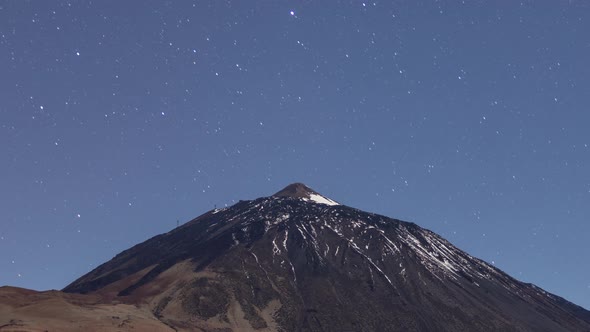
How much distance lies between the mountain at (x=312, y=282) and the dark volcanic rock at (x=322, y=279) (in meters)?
0.27

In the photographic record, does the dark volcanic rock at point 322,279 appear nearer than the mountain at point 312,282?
No

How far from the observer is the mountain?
371 ft

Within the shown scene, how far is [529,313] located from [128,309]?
8381 cm

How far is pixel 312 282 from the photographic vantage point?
130 metres

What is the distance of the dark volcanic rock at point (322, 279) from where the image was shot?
115625 mm

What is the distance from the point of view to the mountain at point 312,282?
11312 centimetres

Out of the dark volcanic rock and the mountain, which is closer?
the mountain

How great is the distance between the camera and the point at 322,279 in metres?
132

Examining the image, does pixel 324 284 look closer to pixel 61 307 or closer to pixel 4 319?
pixel 61 307

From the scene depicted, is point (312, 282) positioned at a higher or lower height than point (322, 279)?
lower

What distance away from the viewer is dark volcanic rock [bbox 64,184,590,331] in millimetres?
115625

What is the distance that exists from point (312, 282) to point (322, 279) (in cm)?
306

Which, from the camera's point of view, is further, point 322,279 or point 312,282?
point 322,279

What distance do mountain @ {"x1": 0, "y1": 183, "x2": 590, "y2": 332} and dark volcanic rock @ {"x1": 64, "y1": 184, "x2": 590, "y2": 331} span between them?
27 centimetres
